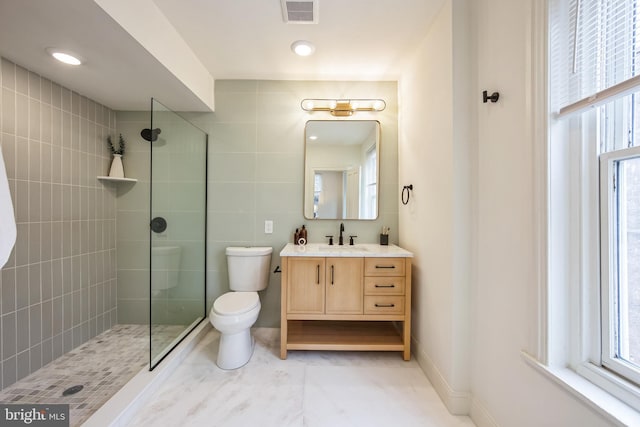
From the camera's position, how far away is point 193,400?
5.01 ft

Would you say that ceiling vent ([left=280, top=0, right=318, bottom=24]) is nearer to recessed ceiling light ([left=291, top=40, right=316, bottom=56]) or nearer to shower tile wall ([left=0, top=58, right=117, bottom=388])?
recessed ceiling light ([left=291, top=40, right=316, bottom=56])

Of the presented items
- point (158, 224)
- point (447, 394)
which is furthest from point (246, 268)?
point (447, 394)

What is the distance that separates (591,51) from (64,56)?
104 inches

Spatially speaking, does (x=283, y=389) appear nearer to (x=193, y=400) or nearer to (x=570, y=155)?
(x=193, y=400)

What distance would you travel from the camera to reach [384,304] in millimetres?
1925

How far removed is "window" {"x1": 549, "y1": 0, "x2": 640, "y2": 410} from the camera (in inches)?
32.7

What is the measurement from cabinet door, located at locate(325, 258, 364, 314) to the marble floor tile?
415 millimetres

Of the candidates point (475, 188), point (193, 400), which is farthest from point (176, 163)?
point (475, 188)

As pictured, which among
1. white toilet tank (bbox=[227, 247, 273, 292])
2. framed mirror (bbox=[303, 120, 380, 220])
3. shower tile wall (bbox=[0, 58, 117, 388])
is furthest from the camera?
framed mirror (bbox=[303, 120, 380, 220])

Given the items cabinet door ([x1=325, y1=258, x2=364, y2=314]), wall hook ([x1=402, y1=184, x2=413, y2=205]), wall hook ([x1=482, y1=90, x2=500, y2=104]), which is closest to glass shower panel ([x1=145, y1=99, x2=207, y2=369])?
cabinet door ([x1=325, y1=258, x2=364, y2=314])

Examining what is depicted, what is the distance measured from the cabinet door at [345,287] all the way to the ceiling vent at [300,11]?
1.63 meters

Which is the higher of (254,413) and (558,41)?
(558,41)

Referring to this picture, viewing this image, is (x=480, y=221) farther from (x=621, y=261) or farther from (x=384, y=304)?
(x=384, y=304)

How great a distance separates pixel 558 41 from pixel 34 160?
3031 millimetres
